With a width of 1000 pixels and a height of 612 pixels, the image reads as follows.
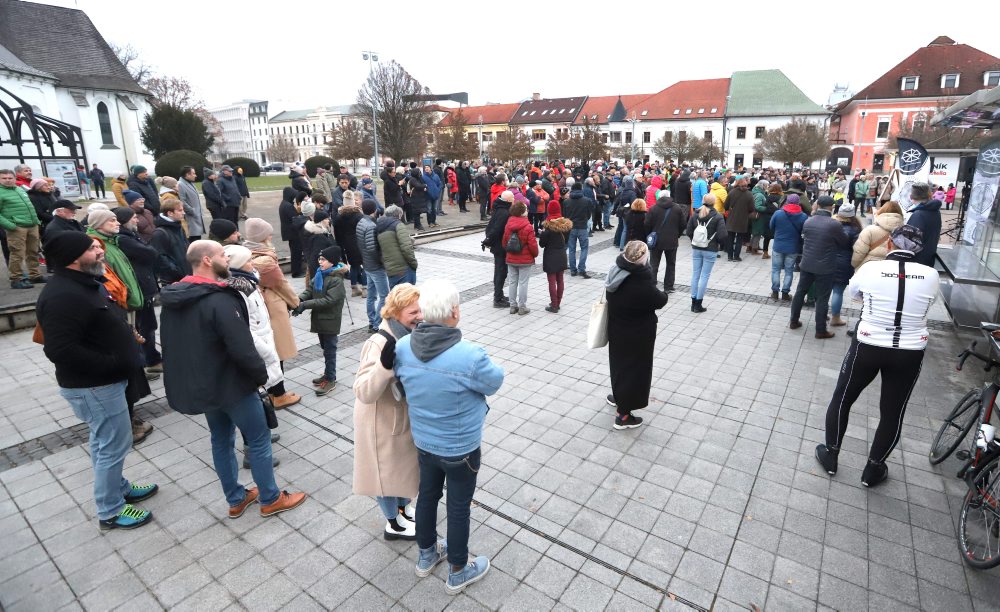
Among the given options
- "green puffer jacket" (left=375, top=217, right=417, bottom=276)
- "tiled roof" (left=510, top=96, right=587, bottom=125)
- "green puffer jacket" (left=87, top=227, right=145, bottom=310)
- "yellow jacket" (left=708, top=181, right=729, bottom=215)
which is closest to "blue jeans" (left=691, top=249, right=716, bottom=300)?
"green puffer jacket" (left=375, top=217, right=417, bottom=276)

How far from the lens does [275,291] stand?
17.4 ft

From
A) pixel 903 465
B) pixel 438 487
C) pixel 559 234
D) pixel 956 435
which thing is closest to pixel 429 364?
pixel 438 487

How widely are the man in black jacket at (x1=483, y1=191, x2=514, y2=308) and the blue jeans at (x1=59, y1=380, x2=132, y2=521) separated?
5.79m

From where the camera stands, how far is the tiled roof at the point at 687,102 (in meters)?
67.8

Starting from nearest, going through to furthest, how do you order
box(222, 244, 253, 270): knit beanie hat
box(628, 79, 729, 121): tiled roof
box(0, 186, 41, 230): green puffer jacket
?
box(222, 244, 253, 270): knit beanie hat < box(0, 186, 41, 230): green puffer jacket < box(628, 79, 729, 121): tiled roof

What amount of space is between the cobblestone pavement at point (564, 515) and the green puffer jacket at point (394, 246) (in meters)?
1.87

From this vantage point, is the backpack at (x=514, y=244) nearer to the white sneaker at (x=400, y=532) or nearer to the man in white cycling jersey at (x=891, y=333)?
the man in white cycling jersey at (x=891, y=333)

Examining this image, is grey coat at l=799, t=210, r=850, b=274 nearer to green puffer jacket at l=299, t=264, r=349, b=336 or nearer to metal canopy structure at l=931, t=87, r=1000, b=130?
metal canopy structure at l=931, t=87, r=1000, b=130

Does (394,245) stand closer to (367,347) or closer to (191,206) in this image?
(367,347)

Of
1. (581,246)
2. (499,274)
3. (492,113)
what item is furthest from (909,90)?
(499,274)

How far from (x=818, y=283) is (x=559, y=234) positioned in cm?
383

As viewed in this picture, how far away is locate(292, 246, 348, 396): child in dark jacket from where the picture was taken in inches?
212

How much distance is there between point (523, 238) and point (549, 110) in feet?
258

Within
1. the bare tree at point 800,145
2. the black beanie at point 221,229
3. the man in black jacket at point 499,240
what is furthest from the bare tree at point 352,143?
the black beanie at point 221,229
